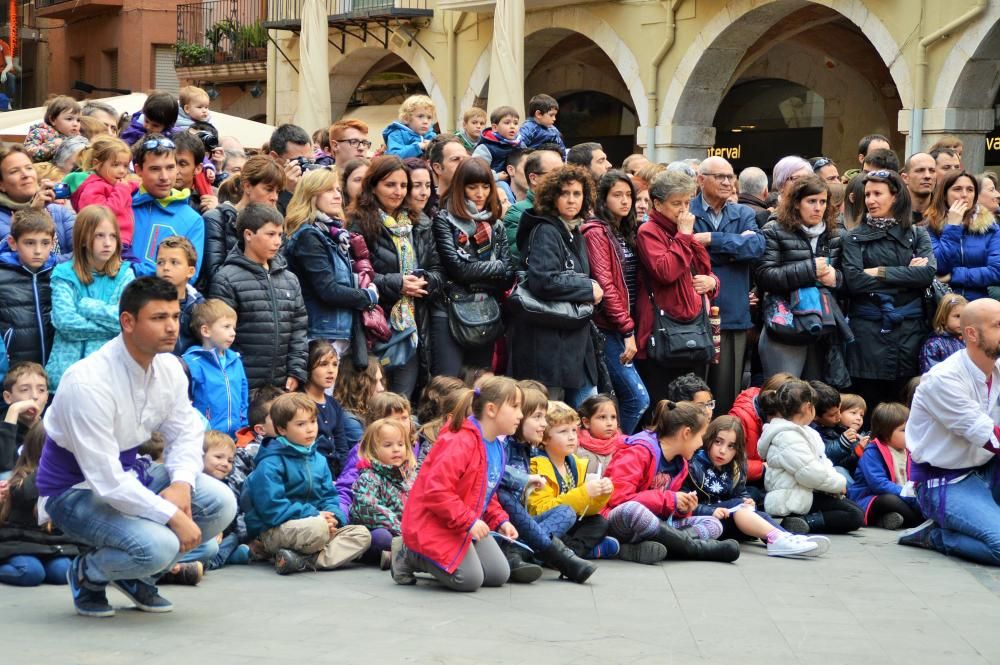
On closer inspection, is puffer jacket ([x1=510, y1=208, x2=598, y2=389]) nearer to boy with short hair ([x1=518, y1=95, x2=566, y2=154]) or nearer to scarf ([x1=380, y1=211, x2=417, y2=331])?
scarf ([x1=380, y1=211, x2=417, y2=331])

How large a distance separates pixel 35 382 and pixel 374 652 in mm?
2811

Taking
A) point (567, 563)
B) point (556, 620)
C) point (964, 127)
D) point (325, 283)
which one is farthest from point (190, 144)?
point (964, 127)

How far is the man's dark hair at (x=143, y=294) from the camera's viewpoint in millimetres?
6098

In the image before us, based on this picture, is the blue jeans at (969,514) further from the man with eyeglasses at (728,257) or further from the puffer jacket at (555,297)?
the puffer jacket at (555,297)

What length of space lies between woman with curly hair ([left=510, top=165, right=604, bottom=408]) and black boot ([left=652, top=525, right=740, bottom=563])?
1441mm

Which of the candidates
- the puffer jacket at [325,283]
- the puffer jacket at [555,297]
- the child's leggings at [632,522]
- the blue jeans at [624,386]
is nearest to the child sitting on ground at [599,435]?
the child's leggings at [632,522]

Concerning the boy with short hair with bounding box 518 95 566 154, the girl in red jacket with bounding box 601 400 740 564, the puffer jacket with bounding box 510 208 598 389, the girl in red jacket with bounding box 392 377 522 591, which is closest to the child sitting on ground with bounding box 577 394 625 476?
the girl in red jacket with bounding box 601 400 740 564

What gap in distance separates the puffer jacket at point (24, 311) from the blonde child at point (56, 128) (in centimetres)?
332

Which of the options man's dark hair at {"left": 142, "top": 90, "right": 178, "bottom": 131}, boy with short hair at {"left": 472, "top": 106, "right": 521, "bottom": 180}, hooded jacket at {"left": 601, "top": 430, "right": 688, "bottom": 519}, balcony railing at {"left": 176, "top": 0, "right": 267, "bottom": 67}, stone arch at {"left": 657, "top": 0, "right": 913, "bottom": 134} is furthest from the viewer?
balcony railing at {"left": 176, "top": 0, "right": 267, "bottom": 67}

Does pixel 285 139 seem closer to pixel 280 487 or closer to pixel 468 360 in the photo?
pixel 468 360

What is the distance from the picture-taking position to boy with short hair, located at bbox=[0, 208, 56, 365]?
823 cm

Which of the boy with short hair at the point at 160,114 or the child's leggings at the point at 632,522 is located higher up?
the boy with short hair at the point at 160,114

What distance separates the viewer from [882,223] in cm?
1081

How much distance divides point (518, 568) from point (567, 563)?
0.88 feet
